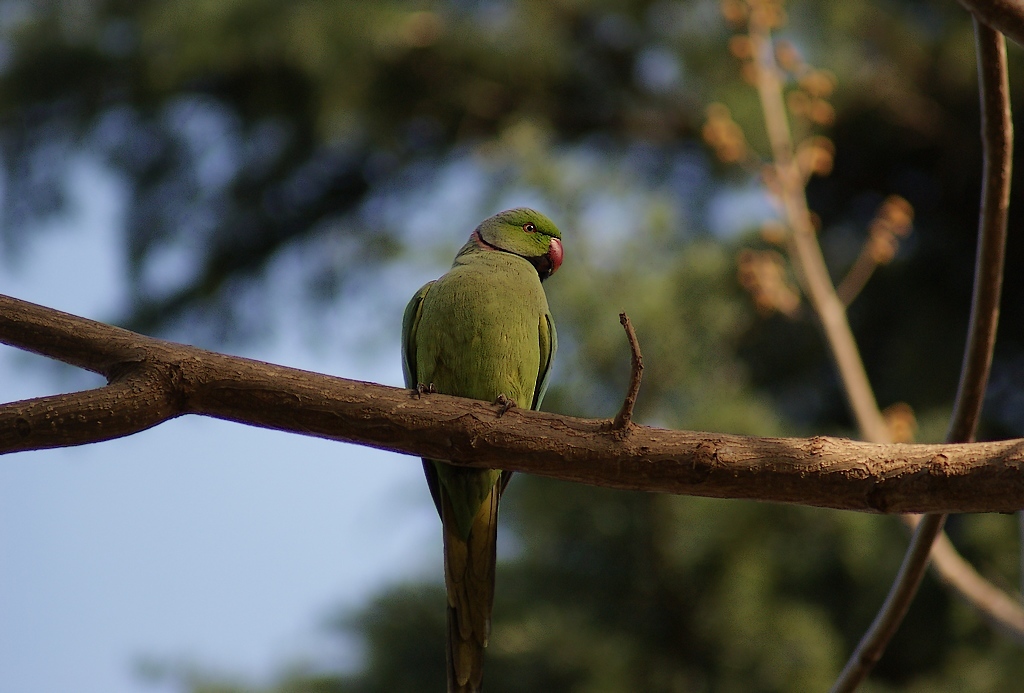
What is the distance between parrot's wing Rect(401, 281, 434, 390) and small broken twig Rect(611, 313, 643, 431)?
0.98 meters

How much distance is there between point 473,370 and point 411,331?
29 centimetres

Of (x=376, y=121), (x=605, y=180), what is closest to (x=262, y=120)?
(x=376, y=121)

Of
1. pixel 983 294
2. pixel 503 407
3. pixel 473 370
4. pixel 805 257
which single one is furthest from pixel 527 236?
pixel 983 294

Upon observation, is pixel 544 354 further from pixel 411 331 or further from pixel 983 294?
pixel 983 294

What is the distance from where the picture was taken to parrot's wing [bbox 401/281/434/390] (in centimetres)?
273

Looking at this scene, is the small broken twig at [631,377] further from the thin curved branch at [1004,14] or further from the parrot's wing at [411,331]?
the parrot's wing at [411,331]

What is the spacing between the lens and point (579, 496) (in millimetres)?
4059

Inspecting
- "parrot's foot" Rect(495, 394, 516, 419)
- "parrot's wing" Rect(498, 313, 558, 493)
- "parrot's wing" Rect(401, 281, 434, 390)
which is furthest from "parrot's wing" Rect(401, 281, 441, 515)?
"parrot's foot" Rect(495, 394, 516, 419)

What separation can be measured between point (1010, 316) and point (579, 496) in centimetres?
336

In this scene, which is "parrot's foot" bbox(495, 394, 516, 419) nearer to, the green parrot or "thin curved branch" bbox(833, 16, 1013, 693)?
the green parrot

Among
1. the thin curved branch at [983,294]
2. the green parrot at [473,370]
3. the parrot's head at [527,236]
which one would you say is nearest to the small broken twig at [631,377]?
the green parrot at [473,370]

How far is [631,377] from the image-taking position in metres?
1.74

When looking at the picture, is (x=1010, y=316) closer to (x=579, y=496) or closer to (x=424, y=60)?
(x=579, y=496)

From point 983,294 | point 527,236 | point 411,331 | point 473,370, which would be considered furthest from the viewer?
point 527,236
